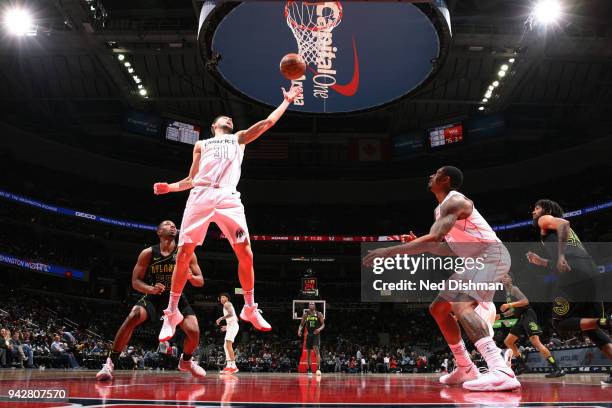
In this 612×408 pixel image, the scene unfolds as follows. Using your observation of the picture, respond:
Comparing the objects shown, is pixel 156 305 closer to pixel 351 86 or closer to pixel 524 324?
pixel 524 324

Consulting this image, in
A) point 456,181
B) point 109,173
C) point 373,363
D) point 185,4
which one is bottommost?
point 373,363

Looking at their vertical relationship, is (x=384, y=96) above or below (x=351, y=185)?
below

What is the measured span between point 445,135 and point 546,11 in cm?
1027

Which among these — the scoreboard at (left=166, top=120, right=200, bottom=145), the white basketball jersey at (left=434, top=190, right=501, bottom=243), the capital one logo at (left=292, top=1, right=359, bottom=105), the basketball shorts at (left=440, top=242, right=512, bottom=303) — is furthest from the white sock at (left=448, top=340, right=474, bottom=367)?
the scoreboard at (left=166, top=120, right=200, bottom=145)

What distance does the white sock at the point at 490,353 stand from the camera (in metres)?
3.99

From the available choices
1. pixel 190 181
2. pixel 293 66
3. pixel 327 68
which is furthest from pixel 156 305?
pixel 327 68

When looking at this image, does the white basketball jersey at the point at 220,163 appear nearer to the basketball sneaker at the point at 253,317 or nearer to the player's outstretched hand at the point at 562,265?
the basketball sneaker at the point at 253,317

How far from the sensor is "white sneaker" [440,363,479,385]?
15.7 feet

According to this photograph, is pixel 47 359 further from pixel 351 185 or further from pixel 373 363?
pixel 351 185

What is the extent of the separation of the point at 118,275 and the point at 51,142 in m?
7.98

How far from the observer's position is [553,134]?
2784 centimetres

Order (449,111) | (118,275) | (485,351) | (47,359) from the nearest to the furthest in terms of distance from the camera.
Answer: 1. (485,351)
2. (47,359)
3. (449,111)
4. (118,275)

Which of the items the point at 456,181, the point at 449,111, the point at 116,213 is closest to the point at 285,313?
the point at 116,213

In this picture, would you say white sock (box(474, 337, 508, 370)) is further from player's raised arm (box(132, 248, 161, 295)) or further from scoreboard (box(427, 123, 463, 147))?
scoreboard (box(427, 123, 463, 147))
